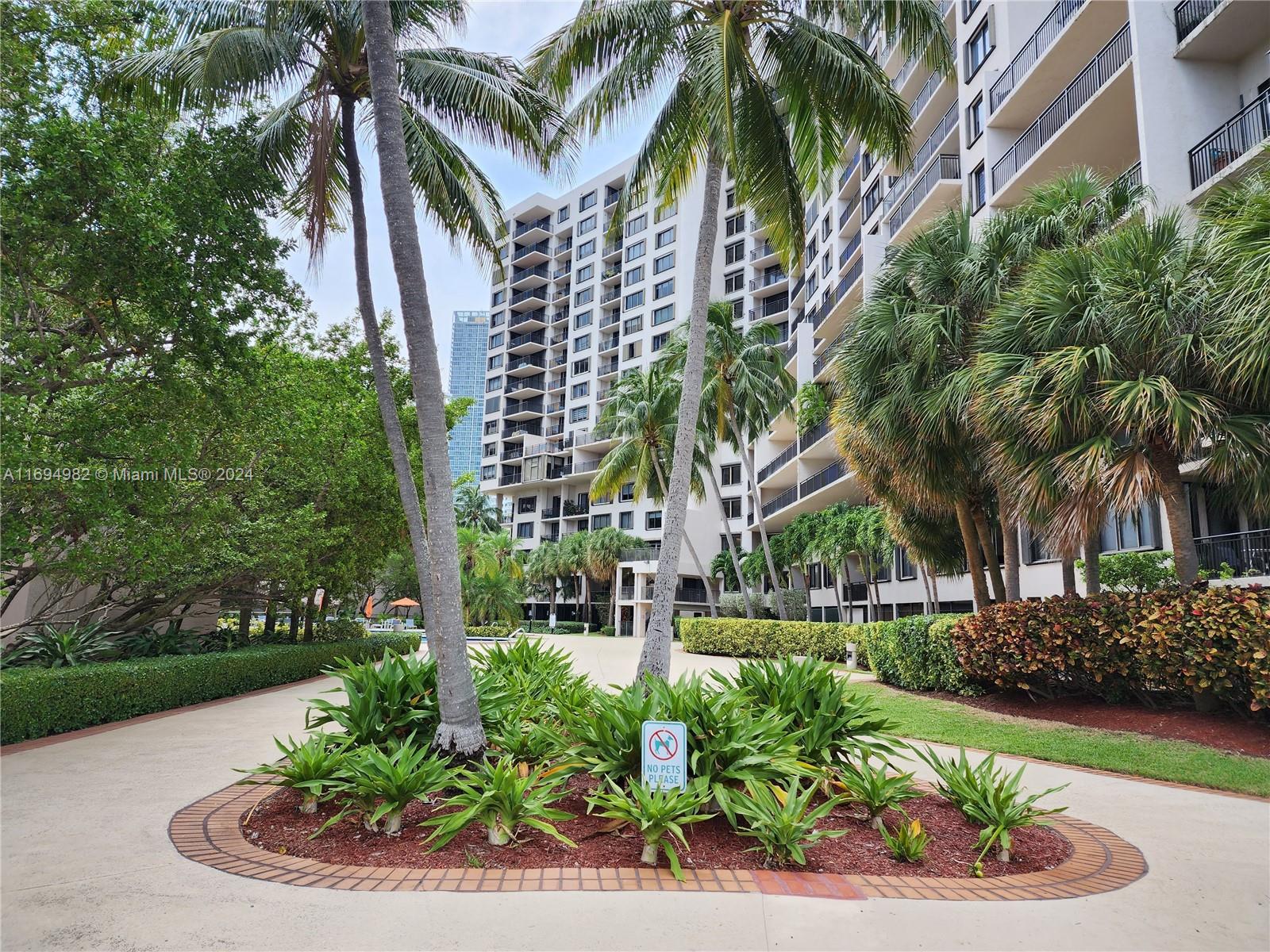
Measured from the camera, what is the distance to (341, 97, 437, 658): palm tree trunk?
7273 millimetres

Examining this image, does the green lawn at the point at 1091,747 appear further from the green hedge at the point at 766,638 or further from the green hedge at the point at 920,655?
the green hedge at the point at 766,638

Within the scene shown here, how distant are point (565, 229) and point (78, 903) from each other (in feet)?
232

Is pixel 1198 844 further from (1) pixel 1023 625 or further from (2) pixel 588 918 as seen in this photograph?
(1) pixel 1023 625

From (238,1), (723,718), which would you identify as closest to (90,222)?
(238,1)

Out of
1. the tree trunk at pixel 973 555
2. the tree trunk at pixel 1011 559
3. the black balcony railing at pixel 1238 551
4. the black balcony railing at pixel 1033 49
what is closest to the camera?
the black balcony railing at pixel 1238 551

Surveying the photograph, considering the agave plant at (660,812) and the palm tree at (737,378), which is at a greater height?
the palm tree at (737,378)

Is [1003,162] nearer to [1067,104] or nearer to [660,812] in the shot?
[1067,104]

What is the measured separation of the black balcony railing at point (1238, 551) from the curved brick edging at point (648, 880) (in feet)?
31.7

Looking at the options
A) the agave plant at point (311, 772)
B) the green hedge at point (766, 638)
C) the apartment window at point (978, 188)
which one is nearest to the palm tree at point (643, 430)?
the green hedge at point (766, 638)

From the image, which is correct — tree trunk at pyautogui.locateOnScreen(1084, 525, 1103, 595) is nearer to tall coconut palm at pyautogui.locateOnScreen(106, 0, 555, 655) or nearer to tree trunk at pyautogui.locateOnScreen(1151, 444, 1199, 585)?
tree trunk at pyautogui.locateOnScreen(1151, 444, 1199, 585)

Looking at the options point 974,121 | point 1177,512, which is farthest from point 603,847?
point 974,121

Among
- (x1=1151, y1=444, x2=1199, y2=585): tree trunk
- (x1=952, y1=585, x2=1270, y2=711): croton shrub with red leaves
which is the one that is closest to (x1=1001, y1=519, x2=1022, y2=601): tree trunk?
(x1=952, y1=585, x2=1270, y2=711): croton shrub with red leaves

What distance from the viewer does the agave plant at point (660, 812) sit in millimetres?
5012

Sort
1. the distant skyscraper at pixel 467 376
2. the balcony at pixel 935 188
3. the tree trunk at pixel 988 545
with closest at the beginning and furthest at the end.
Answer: the tree trunk at pixel 988 545, the balcony at pixel 935 188, the distant skyscraper at pixel 467 376
